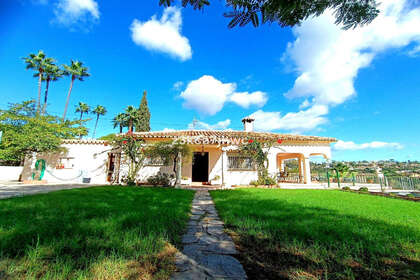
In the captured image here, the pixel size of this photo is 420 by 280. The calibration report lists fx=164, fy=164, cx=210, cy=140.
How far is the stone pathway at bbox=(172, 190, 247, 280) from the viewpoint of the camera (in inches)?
55.6

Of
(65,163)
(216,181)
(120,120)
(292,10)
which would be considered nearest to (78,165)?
(65,163)

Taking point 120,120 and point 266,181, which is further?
point 120,120

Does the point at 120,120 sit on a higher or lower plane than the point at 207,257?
higher

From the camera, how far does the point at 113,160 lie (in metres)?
13.1

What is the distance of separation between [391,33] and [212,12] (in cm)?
144

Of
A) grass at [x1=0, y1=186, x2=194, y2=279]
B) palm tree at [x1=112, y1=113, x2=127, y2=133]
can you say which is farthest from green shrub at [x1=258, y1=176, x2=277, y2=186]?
palm tree at [x1=112, y1=113, x2=127, y2=133]

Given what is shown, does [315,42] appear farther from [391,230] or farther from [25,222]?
[25,222]

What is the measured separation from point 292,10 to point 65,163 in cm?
1600

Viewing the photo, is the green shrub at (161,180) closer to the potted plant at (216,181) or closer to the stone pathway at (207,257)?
the potted plant at (216,181)

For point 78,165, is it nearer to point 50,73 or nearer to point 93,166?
point 93,166

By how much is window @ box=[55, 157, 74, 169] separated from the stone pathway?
539 inches

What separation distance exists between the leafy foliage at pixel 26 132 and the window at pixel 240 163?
40.9 ft

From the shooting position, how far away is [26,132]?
39.2ft

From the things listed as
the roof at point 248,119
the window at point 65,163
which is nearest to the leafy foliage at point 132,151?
the window at point 65,163
